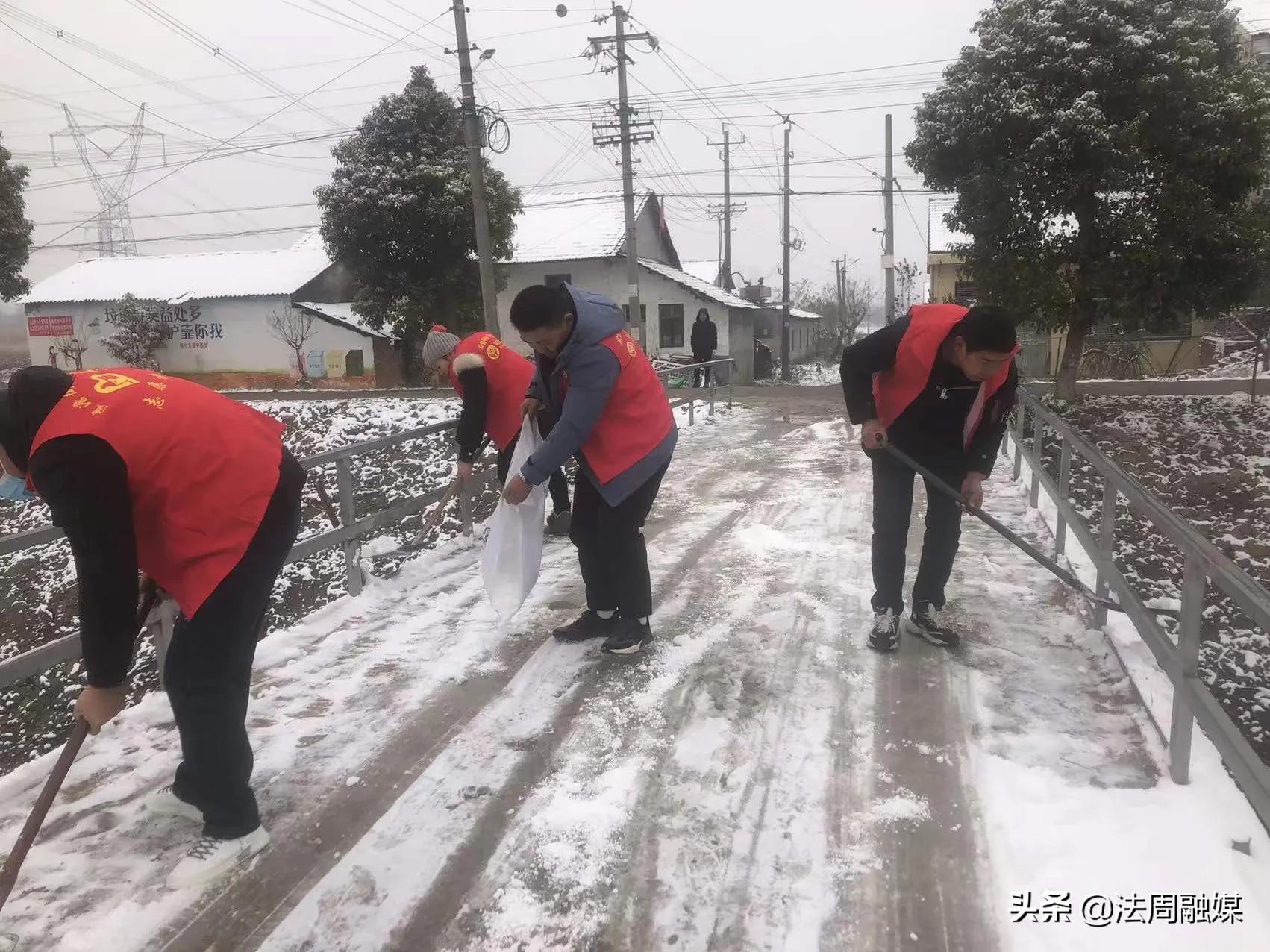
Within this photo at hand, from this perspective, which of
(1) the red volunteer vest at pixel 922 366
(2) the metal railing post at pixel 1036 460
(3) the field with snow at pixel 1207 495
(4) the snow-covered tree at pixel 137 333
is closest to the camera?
(1) the red volunteer vest at pixel 922 366

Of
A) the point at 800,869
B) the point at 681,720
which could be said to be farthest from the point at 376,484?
the point at 800,869

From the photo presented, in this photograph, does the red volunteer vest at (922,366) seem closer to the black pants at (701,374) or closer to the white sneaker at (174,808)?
the white sneaker at (174,808)

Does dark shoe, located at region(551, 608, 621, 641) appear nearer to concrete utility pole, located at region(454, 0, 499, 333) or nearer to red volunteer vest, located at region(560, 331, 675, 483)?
red volunteer vest, located at region(560, 331, 675, 483)

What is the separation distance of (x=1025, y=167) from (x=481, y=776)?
11051mm

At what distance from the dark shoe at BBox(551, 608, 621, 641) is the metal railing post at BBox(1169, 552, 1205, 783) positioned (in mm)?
2045

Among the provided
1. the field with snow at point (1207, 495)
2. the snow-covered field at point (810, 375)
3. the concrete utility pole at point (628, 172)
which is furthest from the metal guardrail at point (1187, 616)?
the snow-covered field at point (810, 375)

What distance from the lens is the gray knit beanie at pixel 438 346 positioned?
4.70 m

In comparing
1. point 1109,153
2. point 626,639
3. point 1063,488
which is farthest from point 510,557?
point 1109,153

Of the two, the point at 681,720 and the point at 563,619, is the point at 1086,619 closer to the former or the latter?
the point at 681,720

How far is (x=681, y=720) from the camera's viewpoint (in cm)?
300

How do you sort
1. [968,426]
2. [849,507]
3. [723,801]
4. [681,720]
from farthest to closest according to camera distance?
[849,507], [968,426], [681,720], [723,801]

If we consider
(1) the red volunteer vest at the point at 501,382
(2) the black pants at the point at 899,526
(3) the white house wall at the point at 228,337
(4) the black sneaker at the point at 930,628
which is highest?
(3) the white house wall at the point at 228,337

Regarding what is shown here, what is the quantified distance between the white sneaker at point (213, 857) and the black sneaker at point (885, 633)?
7.78ft

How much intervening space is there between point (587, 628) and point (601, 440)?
0.90 m
